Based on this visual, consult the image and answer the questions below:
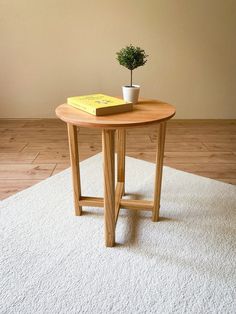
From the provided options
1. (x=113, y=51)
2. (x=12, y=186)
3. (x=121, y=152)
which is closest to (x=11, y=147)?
(x=12, y=186)

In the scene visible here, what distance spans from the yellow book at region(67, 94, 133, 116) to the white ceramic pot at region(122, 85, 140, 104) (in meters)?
0.09

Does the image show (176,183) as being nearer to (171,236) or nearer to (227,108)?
(171,236)

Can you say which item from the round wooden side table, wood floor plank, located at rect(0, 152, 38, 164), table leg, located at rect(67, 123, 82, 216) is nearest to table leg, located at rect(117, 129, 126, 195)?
the round wooden side table

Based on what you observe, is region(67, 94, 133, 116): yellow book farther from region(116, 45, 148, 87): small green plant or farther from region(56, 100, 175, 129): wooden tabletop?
region(116, 45, 148, 87): small green plant

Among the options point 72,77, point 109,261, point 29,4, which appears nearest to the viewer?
point 109,261

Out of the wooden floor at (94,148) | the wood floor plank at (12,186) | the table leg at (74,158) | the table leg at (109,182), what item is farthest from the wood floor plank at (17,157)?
the table leg at (109,182)

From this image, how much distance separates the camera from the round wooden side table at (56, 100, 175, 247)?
0.96m

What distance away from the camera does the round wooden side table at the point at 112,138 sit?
0.96m

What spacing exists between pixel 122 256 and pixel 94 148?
1289 mm

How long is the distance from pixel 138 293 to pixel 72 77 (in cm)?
246

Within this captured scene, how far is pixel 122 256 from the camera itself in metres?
1.11

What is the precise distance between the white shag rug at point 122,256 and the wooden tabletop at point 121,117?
568 millimetres

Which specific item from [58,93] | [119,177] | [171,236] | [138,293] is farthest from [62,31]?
[138,293]

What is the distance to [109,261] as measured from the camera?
3.55 feet
